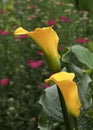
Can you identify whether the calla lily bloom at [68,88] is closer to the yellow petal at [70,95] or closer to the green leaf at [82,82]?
the yellow petal at [70,95]

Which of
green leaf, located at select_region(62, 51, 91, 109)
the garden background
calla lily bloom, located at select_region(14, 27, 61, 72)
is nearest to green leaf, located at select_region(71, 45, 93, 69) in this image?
green leaf, located at select_region(62, 51, 91, 109)

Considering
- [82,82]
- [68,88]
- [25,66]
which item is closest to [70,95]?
[68,88]

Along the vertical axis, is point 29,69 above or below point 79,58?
below

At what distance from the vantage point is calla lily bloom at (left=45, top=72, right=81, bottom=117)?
2.70ft

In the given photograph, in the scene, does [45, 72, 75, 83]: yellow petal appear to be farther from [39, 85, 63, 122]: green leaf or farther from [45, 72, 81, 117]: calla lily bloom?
[39, 85, 63, 122]: green leaf

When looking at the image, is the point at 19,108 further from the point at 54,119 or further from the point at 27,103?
the point at 54,119

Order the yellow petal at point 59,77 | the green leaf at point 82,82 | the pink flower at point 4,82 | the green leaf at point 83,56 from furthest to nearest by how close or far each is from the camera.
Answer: the pink flower at point 4,82 → the green leaf at point 83,56 → the green leaf at point 82,82 → the yellow petal at point 59,77

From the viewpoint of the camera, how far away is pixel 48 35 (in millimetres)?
904

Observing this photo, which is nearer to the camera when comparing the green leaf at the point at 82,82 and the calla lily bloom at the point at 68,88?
the calla lily bloom at the point at 68,88

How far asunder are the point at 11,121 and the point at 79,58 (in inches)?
42.5

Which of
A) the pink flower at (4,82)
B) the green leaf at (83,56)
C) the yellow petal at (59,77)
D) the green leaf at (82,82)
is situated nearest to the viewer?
the yellow petal at (59,77)

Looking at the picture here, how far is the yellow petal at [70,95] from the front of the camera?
0.85m

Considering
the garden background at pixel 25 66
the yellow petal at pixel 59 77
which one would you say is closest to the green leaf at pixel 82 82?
the yellow petal at pixel 59 77

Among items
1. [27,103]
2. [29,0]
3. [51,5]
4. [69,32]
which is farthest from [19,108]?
[29,0]
